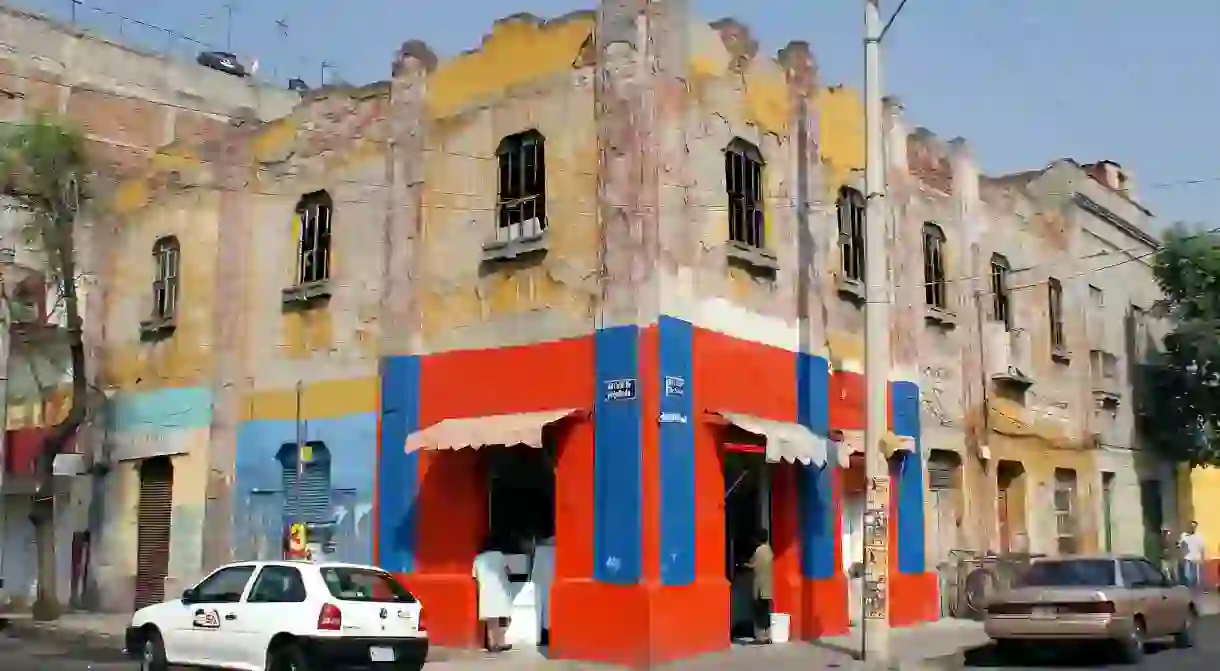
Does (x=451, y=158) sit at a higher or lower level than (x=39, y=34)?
lower

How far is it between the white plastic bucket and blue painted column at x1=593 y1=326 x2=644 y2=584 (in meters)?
3.37

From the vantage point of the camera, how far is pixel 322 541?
19.9 meters

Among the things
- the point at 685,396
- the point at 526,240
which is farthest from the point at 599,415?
the point at 526,240

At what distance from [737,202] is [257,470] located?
29.7ft

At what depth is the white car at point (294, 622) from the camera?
1286 cm

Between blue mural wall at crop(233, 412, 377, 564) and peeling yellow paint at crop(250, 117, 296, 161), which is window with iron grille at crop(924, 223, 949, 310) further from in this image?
peeling yellow paint at crop(250, 117, 296, 161)

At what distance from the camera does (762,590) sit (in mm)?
18125

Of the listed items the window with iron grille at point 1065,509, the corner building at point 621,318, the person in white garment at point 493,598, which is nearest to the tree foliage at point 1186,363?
the window with iron grille at point 1065,509

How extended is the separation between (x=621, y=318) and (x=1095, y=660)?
25.2 ft

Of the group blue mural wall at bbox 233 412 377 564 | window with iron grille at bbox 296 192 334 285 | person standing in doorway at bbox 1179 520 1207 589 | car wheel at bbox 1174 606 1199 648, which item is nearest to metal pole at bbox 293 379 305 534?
blue mural wall at bbox 233 412 377 564

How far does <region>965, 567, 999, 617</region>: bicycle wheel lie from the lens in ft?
74.9

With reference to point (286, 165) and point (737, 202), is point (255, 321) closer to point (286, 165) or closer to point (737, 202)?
point (286, 165)

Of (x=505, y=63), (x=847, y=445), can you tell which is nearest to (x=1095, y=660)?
(x=847, y=445)

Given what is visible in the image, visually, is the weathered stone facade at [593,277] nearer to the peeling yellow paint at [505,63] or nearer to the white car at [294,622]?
the peeling yellow paint at [505,63]
